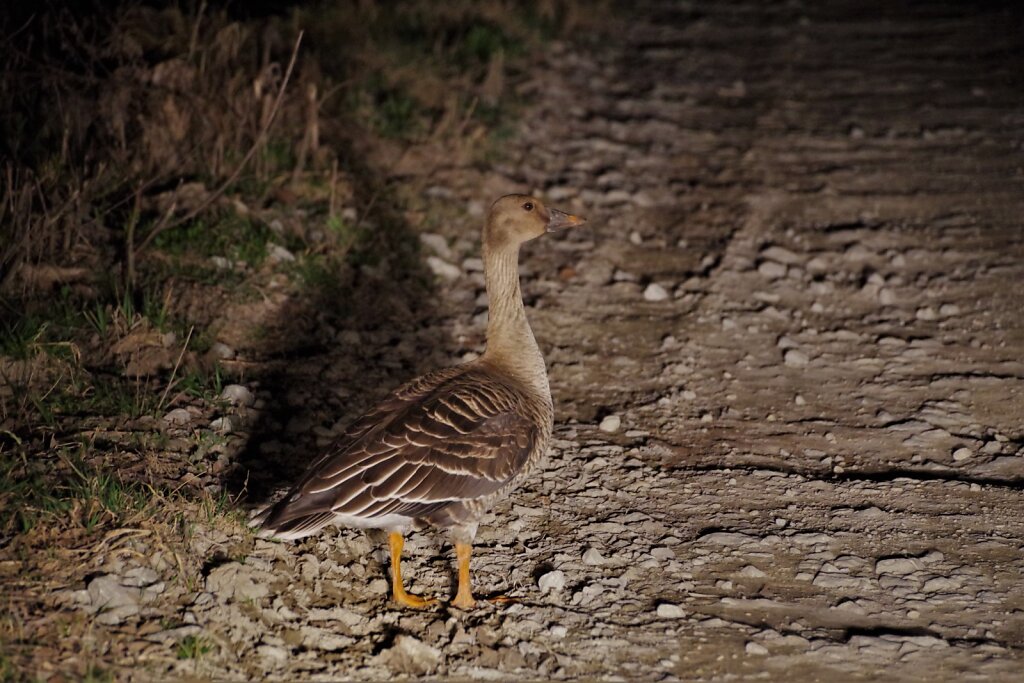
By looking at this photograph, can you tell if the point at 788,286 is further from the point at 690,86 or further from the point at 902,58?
the point at 902,58

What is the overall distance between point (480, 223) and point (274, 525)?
4626 mm

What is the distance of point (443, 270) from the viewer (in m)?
8.15

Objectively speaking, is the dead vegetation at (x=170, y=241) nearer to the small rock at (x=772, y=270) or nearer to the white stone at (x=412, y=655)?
the white stone at (x=412, y=655)

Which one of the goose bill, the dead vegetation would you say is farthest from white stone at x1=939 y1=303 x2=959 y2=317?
the dead vegetation

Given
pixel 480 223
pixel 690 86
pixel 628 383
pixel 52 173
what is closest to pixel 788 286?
pixel 628 383

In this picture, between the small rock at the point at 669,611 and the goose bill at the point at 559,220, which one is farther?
the goose bill at the point at 559,220

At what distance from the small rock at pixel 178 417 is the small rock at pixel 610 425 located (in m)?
2.43

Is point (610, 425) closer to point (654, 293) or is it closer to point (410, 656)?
point (654, 293)

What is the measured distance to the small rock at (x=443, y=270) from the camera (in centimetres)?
815

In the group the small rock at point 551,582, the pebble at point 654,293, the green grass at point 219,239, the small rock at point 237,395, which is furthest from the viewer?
the pebble at point 654,293

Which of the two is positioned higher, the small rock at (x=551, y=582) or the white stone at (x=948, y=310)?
the white stone at (x=948, y=310)

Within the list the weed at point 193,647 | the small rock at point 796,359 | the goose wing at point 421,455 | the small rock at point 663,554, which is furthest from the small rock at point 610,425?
the weed at point 193,647

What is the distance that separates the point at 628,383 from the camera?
709 centimetres

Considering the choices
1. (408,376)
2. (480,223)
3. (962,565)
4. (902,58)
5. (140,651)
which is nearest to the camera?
(140,651)
